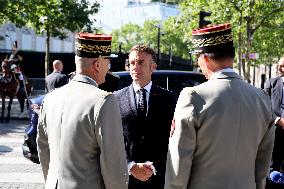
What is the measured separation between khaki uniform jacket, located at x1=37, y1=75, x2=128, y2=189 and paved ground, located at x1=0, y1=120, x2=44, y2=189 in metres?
4.33

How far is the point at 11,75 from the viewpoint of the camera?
1563 centimetres

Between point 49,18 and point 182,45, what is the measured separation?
34.2 metres

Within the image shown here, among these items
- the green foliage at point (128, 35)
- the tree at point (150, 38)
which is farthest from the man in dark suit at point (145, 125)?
the green foliage at point (128, 35)

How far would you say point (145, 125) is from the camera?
12.9 feet

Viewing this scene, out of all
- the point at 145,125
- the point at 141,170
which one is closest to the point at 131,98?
the point at 145,125

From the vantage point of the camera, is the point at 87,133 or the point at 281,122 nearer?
the point at 87,133

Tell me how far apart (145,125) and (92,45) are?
3.34ft

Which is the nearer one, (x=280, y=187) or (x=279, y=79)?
(x=280, y=187)

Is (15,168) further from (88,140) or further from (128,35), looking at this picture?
(128,35)

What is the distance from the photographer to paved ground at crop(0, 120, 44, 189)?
23.8 ft

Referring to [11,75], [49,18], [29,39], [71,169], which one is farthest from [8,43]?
[71,169]

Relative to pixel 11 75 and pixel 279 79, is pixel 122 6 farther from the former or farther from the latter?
pixel 279 79

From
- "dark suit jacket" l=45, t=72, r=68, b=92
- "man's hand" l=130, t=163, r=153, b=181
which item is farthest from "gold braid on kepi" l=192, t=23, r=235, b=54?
"dark suit jacket" l=45, t=72, r=68, b=92

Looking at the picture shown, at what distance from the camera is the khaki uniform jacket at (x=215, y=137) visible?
282cm
